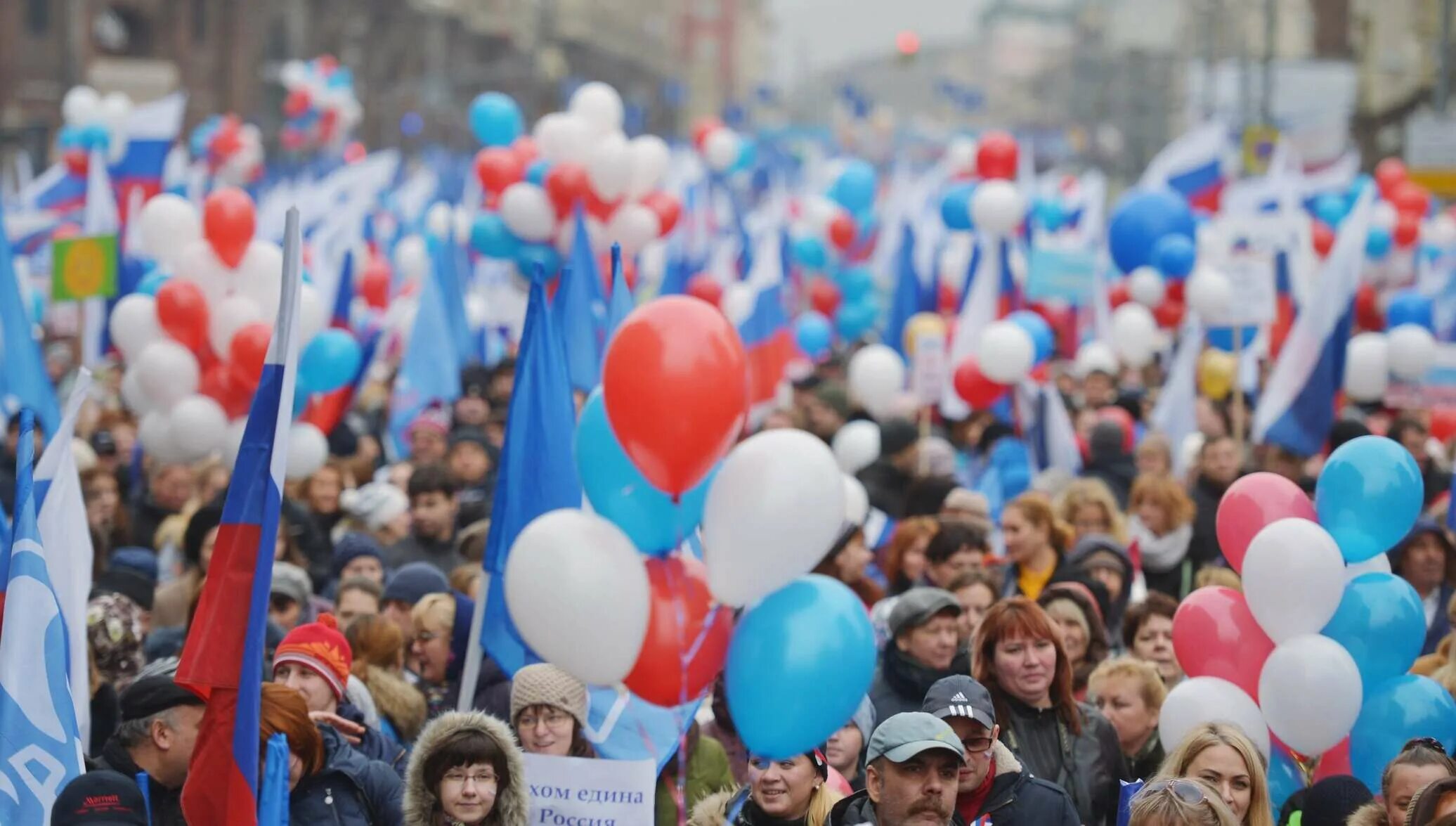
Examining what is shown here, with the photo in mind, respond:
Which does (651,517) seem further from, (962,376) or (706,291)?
(706,291)

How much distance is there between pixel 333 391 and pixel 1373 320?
8964 millimetres

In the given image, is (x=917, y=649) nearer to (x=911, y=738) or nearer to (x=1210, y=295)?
(x=911, y=738)

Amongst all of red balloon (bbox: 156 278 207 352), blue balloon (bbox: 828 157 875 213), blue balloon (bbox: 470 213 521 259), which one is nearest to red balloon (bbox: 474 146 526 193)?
blue balloon (bbox: 470 213 521 259)

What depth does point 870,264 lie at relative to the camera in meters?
22.9

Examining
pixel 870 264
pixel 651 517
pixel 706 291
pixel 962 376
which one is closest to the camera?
pixel 651 517

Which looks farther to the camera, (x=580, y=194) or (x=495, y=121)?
(x=495, y=121)

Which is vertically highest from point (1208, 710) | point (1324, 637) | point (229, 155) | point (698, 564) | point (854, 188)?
point (698, 564)

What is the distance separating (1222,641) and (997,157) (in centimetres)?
1094

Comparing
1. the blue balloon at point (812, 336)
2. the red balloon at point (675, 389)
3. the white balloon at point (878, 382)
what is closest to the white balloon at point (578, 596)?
the red balloon at point (675, 389)

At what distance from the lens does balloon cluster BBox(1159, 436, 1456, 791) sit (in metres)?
5.71

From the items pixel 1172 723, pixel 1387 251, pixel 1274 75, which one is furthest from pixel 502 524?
pixel 1274 75

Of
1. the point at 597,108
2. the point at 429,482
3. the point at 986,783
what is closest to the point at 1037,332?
the point at 597,108

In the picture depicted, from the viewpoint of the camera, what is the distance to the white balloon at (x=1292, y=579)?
5762mm

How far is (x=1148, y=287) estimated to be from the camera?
15320mm
